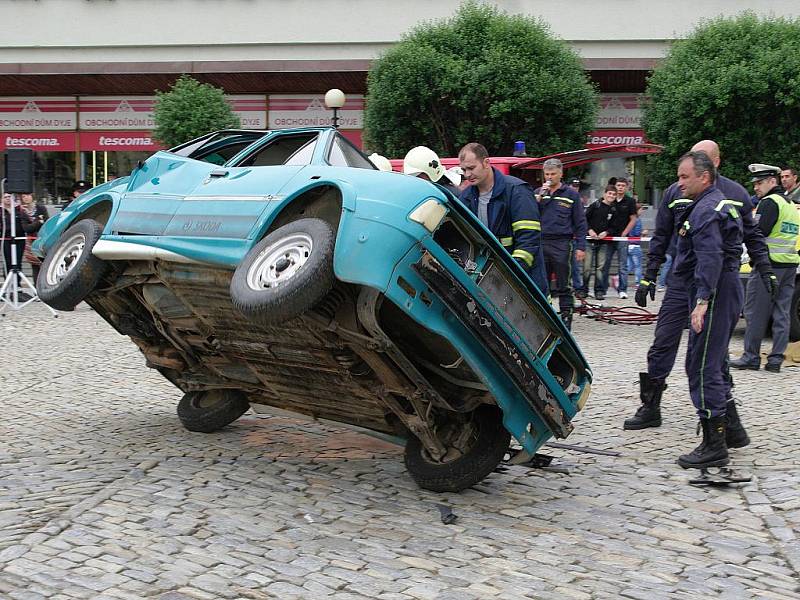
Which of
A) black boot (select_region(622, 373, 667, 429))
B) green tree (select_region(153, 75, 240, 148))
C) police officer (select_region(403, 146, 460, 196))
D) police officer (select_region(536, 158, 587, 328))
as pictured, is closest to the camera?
black boot (select_region(622, 373, 667, 429))

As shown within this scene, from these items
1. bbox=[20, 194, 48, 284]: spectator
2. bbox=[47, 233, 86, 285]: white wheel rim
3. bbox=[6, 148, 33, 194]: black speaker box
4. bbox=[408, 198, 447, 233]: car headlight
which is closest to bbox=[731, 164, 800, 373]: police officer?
bbox=[408, 198, 447, 233]: car headlight

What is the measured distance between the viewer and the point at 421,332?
5.05m

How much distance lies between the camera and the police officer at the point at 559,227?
1184cm

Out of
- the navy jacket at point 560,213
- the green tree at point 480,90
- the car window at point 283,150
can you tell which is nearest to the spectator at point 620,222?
the navy jacket at point 560,213

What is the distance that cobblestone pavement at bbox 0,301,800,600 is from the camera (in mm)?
4141

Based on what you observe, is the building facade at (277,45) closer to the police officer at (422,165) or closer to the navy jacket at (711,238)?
the police officer at (422,165)

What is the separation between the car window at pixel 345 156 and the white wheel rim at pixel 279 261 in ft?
3.27

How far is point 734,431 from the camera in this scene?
648 centimetres

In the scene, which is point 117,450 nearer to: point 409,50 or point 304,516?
point 304,516

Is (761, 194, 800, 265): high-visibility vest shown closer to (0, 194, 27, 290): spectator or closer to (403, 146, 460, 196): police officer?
(403, 146, 460, 196): police officer

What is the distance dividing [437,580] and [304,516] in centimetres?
105

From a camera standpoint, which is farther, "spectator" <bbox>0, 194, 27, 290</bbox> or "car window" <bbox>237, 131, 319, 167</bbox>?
"spectator" <bbox>0, 194, 27, 290</bbox>

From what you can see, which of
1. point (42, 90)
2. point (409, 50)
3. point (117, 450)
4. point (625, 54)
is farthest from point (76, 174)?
point (117, 450)

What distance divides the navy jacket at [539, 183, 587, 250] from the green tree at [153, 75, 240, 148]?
1110 cm
